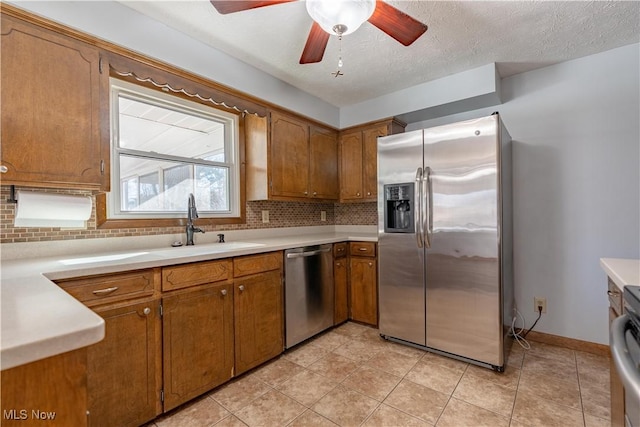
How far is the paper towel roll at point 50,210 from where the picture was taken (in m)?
1.53

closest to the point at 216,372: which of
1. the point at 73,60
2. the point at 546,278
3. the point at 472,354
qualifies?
the point at 472,354

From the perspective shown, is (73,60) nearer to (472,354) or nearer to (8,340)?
(8,340)

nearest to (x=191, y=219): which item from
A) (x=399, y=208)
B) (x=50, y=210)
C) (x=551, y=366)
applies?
(x=50, y=210)

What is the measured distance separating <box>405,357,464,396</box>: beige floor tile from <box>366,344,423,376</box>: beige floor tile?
1.8 inches

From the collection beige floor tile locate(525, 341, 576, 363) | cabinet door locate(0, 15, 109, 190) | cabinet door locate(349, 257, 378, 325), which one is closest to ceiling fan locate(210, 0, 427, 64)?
cabinet door locate(0, 15, 109, 190)

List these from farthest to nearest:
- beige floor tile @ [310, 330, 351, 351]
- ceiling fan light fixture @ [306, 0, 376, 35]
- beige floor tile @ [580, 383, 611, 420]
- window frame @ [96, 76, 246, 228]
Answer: beige floor tile @ [310, 330, 351, 351]
window frame @ [96, 76, 246, 228]
beige floor tile @ [580, 383, 611, 420]
ceiling fan light fixture @ [306, 0, 376, 35]

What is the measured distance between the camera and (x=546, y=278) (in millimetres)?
2557

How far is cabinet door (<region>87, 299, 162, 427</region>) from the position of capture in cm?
139

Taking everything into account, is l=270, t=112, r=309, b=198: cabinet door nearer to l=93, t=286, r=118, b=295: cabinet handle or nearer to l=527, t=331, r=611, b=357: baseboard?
l=93, t=286, r=118, b=295: cabinet handle

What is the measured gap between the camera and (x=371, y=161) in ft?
10.7

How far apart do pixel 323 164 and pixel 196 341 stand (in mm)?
2199

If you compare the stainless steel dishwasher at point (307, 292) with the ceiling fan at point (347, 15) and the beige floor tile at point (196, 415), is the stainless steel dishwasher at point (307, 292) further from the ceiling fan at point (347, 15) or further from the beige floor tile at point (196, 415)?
the ceiling fan at point (347, 15)

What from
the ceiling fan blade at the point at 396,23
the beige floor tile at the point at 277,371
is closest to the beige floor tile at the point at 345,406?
the beige floor tile at the point at 277,371

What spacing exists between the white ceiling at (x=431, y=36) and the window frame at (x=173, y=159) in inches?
19.5
